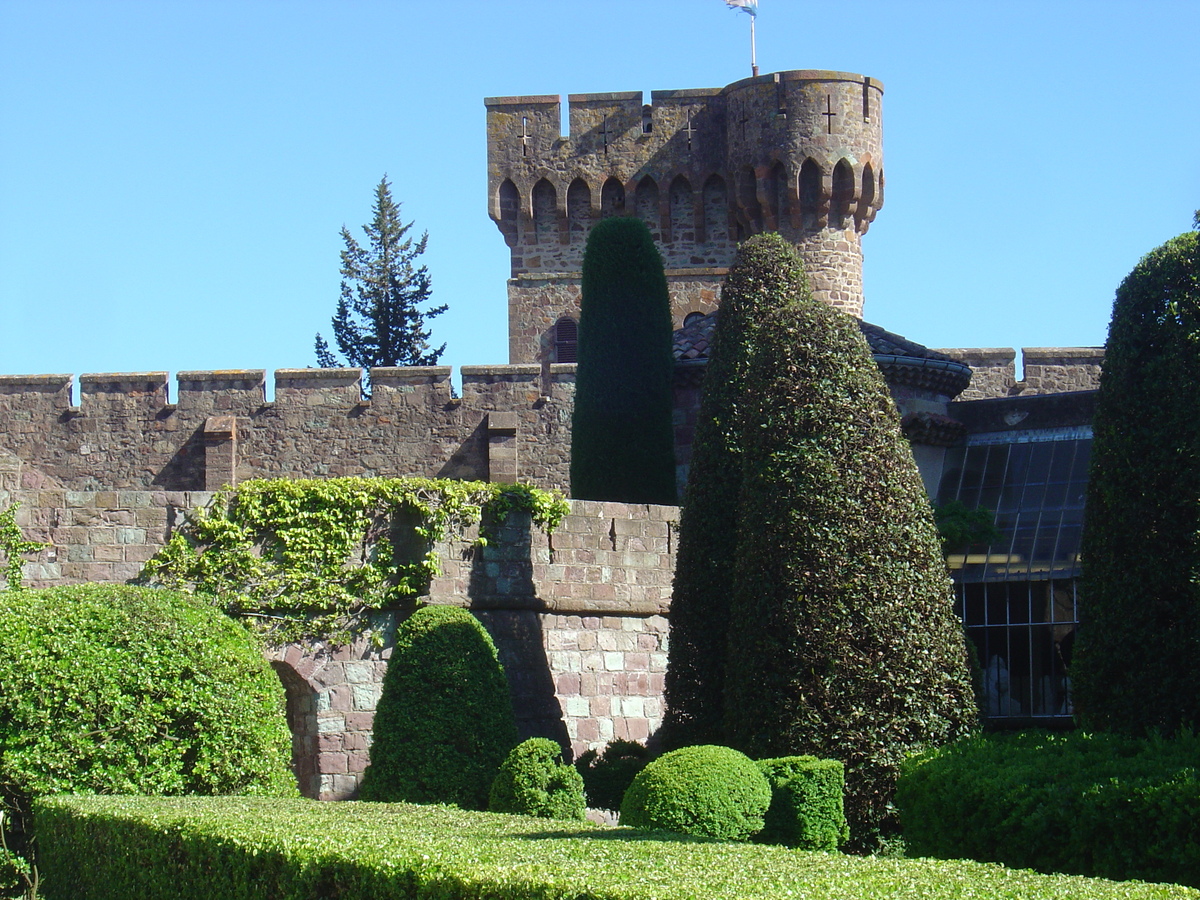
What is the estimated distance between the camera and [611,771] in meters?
13.9

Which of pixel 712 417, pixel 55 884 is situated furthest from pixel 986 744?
pixel 55 884

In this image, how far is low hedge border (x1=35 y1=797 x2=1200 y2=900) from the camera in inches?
237

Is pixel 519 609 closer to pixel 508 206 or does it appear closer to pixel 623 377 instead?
pixel 623 377

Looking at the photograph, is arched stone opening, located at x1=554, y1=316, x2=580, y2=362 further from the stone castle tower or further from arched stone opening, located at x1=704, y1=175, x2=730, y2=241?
arched stone opening, located at x1=704, y1=175, x2=730, y2=241

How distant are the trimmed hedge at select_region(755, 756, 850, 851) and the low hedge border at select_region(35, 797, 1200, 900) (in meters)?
2.21

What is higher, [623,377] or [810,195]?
[810,195]

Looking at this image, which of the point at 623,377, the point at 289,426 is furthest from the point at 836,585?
the point at 289,426

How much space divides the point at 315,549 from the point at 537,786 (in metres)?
3.92

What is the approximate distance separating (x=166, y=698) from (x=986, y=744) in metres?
6.00

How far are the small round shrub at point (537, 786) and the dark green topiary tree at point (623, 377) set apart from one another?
699 centimetres

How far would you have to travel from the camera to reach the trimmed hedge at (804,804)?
1064 cm

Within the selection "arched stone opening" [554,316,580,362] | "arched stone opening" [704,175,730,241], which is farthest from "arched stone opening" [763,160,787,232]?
"arched stone opening" [554,316,580,362]

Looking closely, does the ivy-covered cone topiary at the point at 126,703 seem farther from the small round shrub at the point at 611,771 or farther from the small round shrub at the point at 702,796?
the small round shrub at the point at 702,796

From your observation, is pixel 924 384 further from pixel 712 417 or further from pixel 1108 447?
pixel 1108 447
